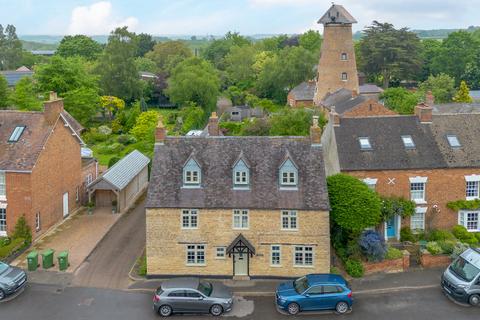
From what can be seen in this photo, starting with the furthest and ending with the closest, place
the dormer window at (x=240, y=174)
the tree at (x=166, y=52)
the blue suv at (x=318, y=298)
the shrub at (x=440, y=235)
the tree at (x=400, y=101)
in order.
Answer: the tree at (x=166, y=52), the tree at (x=400, y=101), the shrub at (x=440, y=235), the dormer window at (x=240, y=174), the blue suv at (x=318, y=298)

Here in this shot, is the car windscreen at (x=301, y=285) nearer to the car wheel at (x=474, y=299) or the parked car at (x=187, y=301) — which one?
the parked car at (x=187, y=301)

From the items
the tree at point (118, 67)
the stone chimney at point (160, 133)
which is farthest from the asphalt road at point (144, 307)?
the tree at point (118, 67)

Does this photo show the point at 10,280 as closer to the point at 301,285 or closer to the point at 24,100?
the point at 301,285

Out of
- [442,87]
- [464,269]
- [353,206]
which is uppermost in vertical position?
[442,87]

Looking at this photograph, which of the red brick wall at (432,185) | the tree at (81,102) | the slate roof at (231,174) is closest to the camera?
the slate roof at (231,174)

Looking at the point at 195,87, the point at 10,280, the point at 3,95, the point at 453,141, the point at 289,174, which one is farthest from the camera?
the point at 195,87

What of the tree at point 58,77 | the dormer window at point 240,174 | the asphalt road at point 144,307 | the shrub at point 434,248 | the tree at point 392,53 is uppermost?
the tree at point 392,53

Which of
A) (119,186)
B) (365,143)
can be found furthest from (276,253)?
(119,186)
